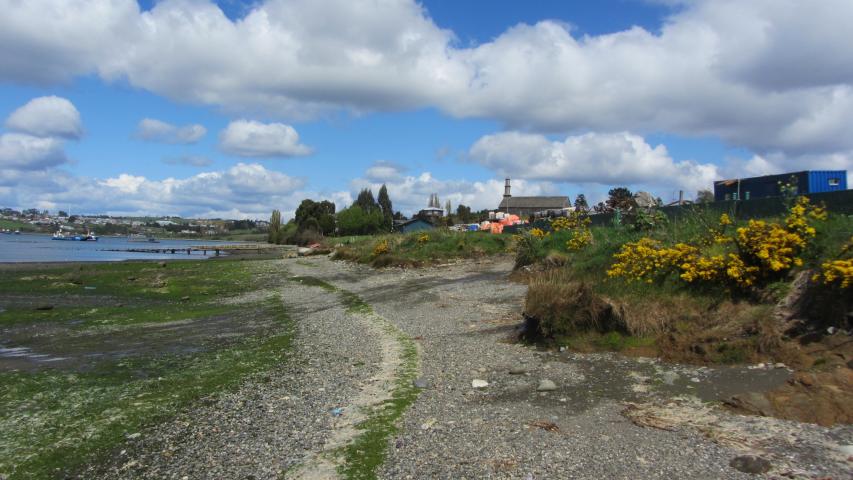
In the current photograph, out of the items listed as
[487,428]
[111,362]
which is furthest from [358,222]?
[487,428]

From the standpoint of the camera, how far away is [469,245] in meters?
42.5

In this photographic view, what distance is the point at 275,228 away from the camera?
164 metres

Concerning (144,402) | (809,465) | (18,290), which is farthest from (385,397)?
(18,290)

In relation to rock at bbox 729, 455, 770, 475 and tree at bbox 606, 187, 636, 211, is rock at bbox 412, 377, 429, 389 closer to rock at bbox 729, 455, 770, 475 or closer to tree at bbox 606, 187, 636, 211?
rock at bbox 729, 455, 770, 475

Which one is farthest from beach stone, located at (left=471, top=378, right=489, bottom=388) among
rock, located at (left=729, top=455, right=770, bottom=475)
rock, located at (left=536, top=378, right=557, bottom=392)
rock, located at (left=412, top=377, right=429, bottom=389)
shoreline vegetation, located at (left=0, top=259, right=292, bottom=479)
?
shoreline vegetation, located at (left=0, top=259, right=292, bottom=479)

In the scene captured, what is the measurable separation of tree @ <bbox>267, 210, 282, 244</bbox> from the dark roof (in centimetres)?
6179

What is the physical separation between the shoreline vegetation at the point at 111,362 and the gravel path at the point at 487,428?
2.77 ft

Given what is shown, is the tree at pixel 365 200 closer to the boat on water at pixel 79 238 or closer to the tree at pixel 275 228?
the tree at pixel 275 228

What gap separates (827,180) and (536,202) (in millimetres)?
106947

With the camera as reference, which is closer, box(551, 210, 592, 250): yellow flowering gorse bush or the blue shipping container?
the blue shipping container

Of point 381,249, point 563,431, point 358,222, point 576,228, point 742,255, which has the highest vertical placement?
point 358,222

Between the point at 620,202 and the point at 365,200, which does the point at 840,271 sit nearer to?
the point at 620,202

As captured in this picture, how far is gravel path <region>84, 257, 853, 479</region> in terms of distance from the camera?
666 centimetres

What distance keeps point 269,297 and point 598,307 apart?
67.3 feet
